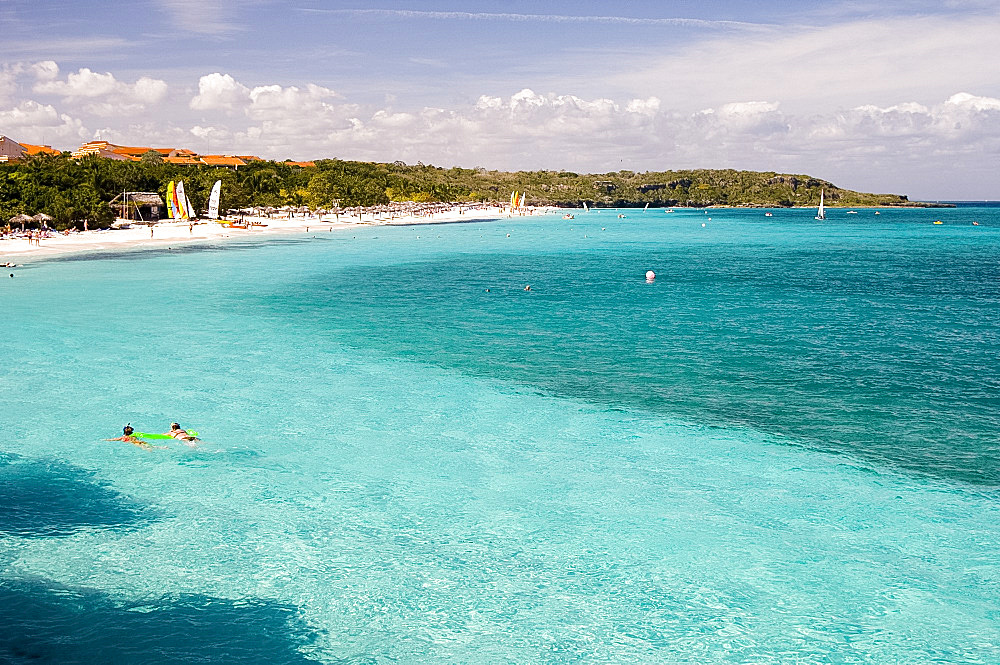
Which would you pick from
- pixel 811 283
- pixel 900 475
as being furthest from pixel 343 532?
pixel 811 283

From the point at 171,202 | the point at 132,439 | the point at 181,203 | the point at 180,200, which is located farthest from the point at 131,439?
the point at 171,202

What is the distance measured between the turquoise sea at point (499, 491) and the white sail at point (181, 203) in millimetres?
79865

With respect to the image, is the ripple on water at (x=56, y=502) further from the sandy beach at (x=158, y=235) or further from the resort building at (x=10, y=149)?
the resort building at (x=10, y=149)

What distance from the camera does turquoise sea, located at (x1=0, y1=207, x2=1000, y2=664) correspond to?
14367mm

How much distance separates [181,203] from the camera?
410 feet

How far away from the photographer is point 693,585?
15992 millimetres

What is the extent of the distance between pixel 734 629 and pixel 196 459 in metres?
15.5

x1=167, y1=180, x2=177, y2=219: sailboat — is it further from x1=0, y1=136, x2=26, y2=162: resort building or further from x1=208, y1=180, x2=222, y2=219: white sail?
x1=0, y1=136, x2=26, y2=162: resort building

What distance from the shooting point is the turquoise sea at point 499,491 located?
14.4 meters

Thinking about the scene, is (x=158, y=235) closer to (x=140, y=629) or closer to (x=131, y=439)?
(x=131, y=439)

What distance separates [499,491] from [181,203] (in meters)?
118

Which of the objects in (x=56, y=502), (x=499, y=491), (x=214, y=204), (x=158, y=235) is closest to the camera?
(x=56, y=502)

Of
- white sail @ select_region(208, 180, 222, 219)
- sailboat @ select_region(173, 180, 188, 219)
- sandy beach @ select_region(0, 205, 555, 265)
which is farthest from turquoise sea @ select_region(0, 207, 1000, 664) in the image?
white sail @ select_region(208, 180, 222, 219)

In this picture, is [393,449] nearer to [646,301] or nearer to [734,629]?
[734,629]
